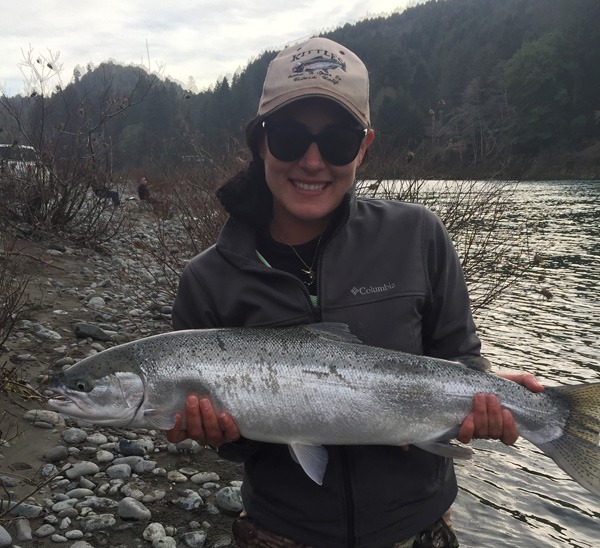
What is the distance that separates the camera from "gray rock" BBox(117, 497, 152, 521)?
3.61 meters

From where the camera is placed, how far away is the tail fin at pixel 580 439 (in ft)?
7.98

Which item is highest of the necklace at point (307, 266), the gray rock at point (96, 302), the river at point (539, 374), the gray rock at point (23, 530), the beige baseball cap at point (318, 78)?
the beige baseball cap at point (318, 78)

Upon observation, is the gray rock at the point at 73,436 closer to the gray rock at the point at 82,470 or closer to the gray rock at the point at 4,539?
the gray rock at the point at 82,470

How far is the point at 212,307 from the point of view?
2.67 m

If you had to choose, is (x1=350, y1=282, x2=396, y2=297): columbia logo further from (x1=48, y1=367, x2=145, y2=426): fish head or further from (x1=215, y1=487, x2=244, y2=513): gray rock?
(x1=215, y1=487, x2=244, y2=513): gray rock

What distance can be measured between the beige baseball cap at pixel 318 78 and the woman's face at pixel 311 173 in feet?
0.23

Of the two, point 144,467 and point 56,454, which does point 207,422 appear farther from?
point 56,454

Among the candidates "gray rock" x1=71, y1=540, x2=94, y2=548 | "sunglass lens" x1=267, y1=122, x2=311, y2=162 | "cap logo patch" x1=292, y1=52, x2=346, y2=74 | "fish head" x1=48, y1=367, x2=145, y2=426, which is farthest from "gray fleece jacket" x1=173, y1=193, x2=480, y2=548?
"gray rock" x1=71, y1=540, x2=94, y2=548

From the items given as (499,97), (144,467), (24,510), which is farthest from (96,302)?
(499,97)

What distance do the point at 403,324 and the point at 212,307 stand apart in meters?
0.91

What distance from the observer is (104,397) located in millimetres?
2697

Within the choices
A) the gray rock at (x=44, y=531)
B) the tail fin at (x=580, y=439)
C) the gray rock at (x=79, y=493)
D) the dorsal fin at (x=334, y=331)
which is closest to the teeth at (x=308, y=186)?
the dorsal fin at (x=334, y=331)

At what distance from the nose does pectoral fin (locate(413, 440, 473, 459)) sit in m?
1.33

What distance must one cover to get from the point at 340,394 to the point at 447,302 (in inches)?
25.3
